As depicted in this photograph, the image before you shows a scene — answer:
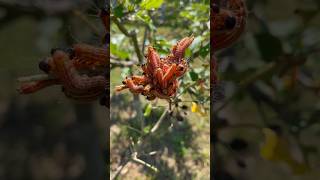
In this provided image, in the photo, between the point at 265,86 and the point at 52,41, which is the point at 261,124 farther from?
the point at 52,41

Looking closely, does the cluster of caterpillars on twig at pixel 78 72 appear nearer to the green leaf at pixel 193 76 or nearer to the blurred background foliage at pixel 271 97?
the blurred background foliage at pixel 271 97

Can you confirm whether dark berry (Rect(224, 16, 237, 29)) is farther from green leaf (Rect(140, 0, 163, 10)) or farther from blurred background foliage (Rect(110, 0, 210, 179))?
blurred background foliage (Rect(110, 0, 210, 179))

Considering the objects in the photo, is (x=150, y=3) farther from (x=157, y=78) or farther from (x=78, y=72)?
(x=78, y=72)

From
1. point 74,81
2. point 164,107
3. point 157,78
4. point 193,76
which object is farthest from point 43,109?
point 164,107

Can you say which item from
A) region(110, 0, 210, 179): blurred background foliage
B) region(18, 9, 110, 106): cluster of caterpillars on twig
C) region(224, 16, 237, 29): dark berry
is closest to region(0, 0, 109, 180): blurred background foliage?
region(18, 9, 110, 106): cluster of caterpillars on twig

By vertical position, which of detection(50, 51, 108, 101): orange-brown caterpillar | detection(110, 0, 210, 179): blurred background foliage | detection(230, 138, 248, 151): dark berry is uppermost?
detection(50, 51, 108, 101): orange-brown caterpillar

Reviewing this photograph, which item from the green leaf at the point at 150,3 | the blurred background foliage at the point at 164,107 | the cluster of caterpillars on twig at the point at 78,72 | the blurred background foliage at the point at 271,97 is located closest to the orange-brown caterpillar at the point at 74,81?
the cluster of caterpillars on twig at the point at 78,72

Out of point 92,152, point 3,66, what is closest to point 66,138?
point 92,152
